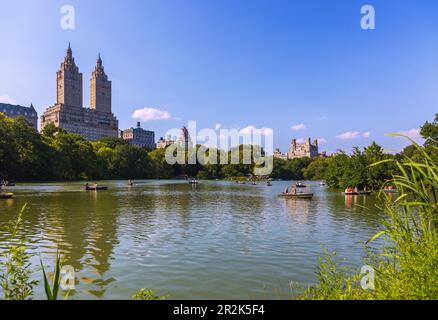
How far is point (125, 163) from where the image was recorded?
130m

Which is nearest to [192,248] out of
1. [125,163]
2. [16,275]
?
[16,275]

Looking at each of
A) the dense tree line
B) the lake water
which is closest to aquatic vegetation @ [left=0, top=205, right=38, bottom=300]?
the lake water

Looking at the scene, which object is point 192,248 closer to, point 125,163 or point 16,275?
point 16,275

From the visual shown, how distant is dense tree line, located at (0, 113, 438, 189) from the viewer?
63375mm

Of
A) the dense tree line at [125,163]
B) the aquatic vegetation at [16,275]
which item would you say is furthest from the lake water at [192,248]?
the dense tree line at [125,163]

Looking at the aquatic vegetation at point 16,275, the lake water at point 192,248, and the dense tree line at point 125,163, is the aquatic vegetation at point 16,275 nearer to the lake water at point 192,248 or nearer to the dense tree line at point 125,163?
the lake water at point 192,248

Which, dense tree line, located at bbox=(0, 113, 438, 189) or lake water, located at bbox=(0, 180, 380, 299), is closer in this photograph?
lake water, located at bbox=(0, 180, 380, 299)

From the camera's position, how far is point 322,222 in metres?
25.1

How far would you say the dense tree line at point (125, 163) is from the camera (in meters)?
63.4

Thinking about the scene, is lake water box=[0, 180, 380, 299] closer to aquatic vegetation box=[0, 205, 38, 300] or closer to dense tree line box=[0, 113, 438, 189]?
aquatic vegetation box=[0, 205, 38, 300]

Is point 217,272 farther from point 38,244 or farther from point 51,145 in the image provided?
point 51,145

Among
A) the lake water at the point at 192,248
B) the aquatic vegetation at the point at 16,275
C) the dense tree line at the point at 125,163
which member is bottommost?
the lake water at the point at 192,248

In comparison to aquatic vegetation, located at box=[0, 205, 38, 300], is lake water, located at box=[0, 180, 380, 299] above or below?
below
